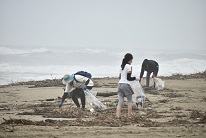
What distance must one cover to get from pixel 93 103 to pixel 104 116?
1349 mm

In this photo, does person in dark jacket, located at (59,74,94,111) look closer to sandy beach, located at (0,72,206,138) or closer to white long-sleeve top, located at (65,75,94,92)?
white long-sleeve top, located at (65,75,94,92)

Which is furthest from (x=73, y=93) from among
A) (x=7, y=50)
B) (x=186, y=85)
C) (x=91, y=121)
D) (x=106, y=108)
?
(x=7, y=50)

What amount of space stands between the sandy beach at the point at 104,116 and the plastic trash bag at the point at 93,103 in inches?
8.5

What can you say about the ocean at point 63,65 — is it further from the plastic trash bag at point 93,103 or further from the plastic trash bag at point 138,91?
the plastic trash bag at point 138,91

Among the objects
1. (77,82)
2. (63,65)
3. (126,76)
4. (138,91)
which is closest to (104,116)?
(126,76)

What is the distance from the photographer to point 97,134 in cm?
722

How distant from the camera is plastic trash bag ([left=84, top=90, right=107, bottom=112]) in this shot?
35.5 ft

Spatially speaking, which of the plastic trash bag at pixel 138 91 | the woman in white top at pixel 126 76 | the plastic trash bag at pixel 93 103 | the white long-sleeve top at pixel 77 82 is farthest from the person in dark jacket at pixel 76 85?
the woman in white top at pixel 126 76

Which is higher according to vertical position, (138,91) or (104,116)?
Answer: (138,91)

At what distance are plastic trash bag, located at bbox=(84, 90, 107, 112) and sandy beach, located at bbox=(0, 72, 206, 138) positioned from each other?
0.21 meters

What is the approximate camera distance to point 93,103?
1091 cm

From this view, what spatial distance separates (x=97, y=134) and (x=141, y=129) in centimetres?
94

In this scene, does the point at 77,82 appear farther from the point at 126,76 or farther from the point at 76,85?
the point at 126,76

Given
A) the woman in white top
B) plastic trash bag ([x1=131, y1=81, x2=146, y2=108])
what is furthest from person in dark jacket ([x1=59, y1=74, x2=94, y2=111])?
the woman in white top
